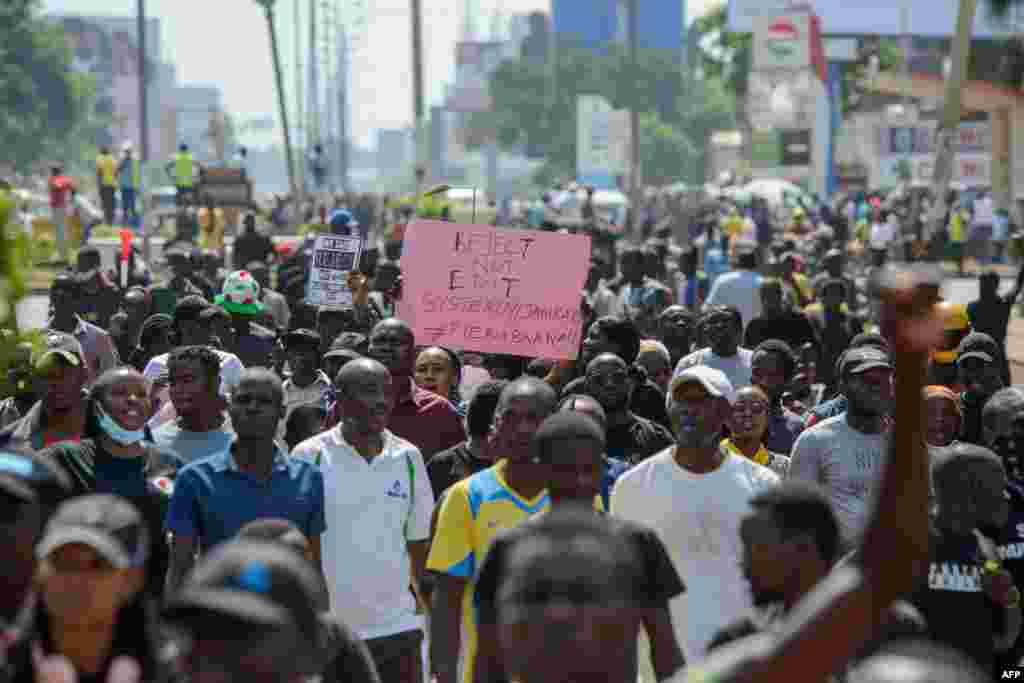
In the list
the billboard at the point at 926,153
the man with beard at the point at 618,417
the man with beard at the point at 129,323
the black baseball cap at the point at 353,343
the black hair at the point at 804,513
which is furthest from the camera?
the billboard at the point at 926,153

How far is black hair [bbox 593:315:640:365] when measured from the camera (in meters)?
10.6

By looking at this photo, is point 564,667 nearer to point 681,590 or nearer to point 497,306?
point 681,590

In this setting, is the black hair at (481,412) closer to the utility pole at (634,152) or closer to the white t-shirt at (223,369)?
the white t-shirt at (223,369)

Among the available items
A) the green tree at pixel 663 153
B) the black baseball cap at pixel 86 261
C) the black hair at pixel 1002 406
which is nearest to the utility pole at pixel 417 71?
the black baseball cap at pixel 86 261

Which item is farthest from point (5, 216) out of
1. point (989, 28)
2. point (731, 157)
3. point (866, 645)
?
point (731, 157)

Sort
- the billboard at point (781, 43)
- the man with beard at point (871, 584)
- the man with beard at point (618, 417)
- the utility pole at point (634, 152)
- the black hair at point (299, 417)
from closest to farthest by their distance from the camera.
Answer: the man with beard at point (871, 584) < the man with beard at point (618, 417) < the black hair at point (299, 417) < the utility pole at point (634, 152) < the billboard at point (781, 43)

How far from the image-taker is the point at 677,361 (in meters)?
13.0

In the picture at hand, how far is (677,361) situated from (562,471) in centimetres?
698

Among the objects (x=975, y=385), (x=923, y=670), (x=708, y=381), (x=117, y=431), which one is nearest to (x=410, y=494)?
(x=117, y=431)

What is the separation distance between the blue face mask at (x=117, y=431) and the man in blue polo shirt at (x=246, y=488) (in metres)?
0.56

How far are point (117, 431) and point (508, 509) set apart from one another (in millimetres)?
1600

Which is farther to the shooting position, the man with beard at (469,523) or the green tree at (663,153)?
the green tree at (663,153)

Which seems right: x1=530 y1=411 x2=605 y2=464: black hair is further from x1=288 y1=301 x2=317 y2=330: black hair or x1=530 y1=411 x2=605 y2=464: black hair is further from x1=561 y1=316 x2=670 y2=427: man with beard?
x1=288 y1=301 x2=317 y2=330: black hair

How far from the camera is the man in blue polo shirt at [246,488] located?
7004 millimetres
